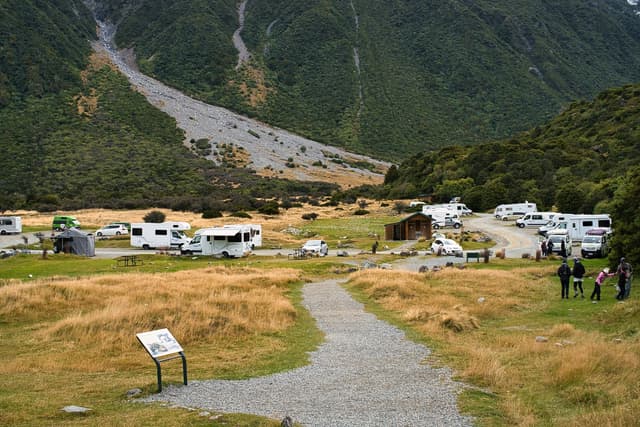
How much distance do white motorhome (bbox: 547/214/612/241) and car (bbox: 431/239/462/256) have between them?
8256 millimetres

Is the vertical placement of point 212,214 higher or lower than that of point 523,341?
higher

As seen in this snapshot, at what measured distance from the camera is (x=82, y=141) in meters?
118

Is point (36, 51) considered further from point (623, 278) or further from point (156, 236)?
point (623, 278)

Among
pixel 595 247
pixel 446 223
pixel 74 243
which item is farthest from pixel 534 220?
pixel 74 243

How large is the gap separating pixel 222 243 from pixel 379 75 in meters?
139

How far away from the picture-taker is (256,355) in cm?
1413

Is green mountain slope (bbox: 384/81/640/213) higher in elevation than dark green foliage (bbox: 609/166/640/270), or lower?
higher

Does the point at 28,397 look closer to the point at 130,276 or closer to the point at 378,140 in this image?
the point at 130,276

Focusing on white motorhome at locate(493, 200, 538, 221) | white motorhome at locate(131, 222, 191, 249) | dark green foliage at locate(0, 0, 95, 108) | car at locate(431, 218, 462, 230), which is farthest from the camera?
dark green foliage at locate(0, 0, 95, 108)

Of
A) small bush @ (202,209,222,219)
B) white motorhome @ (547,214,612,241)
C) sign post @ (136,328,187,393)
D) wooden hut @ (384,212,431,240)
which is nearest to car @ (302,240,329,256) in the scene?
wooden hut @ (384,212,431,240)

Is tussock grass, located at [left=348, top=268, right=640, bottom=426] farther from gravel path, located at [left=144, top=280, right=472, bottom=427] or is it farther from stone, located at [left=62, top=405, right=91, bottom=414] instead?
stone, located at [left=62, top=405, right=91, bottom=414]

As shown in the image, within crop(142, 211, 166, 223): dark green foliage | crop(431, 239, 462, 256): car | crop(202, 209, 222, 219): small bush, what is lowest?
crop(431, 239, 462, 256): car

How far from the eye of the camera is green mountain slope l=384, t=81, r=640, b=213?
7631 cm

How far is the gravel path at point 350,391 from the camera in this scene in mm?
9375
